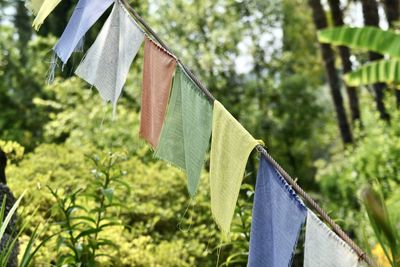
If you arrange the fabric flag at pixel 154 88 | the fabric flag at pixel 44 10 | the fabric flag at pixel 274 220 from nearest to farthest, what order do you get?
the fabric flag at pixel 274 220 → the fabric flag at pixel 154 88 → the fabric flag at pixel 44 10

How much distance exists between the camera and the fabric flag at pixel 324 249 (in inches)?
107

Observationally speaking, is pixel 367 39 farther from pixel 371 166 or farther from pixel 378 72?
pixel 371 166

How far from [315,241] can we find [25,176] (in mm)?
5448

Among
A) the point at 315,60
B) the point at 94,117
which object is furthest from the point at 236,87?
the point at 315,60

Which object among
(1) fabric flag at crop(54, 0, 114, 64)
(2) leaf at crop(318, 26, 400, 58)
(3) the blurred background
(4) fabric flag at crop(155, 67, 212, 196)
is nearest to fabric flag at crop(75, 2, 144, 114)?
(1) fabric flag at crop(54, 0, 114, 64)

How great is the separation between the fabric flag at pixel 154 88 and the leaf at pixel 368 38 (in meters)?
5.40

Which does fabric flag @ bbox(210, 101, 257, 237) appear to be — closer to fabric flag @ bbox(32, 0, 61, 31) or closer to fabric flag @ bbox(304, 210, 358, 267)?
fabric flag @ bbox(304, 210, 358, 267)

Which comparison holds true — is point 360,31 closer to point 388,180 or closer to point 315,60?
point 388,180

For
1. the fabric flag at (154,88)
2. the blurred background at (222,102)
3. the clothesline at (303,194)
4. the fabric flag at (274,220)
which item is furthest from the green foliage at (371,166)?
the fabric flag at (274,220)

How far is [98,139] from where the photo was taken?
14.4m

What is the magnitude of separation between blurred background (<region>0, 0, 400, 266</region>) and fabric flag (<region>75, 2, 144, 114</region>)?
2.98 metres

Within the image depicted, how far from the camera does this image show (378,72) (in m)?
9.52

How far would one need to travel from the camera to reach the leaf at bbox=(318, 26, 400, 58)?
866 cm

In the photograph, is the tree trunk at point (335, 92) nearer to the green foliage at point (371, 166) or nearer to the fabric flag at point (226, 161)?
the green foliage at point (371, 166)
